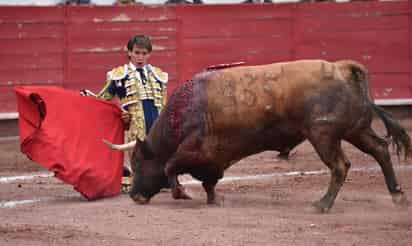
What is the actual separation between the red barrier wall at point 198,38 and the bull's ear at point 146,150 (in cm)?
453

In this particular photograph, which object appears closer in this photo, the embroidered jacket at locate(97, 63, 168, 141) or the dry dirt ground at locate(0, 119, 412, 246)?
the dry dirt ground at locate(0, 119, 412, 246)

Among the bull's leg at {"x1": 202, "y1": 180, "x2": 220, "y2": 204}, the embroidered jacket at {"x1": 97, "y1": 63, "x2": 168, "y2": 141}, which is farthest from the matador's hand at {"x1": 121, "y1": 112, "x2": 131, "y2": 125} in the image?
the bull's leg at {"x1": 202, "y1": 180, "x2": 220, "y2": 204}

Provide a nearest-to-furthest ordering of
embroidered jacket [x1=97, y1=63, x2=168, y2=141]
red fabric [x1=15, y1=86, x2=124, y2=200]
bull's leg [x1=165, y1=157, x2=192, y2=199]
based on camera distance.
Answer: bull's leg [x1=165, y1=157, x2=192, y2=199] < red fabric [x1=15, y1=86, x2=124, y2=200] < embroidered jacket [x1=97, y1=63, x2=168, y2=141]

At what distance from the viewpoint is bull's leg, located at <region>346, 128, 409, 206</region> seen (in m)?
7.34

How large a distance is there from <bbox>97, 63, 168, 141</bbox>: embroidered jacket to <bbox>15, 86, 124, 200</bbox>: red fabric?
151mm

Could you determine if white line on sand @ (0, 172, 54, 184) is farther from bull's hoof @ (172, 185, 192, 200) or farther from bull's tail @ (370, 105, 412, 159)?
bull's tail @ (370, 105, 412, 159)

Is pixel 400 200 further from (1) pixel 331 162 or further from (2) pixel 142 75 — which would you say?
(2) pixel 142 75

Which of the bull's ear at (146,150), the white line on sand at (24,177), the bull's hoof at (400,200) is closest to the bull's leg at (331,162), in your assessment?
the bull's hoof at (400,200)

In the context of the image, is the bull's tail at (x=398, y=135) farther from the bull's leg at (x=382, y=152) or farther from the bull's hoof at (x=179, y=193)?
the bull's hoof at (x=179, y=193)

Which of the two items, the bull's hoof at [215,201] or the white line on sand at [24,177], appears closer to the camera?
the bull's hoof at [215,201]

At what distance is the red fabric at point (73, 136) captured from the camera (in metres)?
7.88

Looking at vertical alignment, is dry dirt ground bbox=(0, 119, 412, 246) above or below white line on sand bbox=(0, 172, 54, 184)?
above

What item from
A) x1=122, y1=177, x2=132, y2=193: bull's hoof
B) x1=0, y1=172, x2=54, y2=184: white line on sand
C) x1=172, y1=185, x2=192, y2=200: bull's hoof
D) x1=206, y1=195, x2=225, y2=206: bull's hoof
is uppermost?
x1=172, y1=185, x2=192, y2=200: bull's hoof

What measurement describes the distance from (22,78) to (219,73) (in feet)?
16.3
